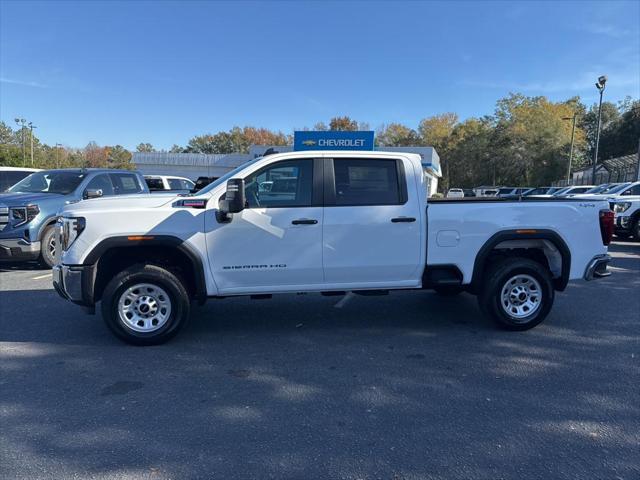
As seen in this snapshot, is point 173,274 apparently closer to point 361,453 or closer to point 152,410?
point 152,410

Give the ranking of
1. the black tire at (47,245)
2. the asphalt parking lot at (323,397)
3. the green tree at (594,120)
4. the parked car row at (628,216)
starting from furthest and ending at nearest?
the green tree at (594,120)
the parked car row at (628,216)
the black tire at (47,245)
the asphalt parking lot at (323,397)

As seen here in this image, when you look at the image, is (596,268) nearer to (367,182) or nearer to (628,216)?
(367,182)

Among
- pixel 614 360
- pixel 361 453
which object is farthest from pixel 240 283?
pixel 614 360

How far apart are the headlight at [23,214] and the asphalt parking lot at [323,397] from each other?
289 centimetres

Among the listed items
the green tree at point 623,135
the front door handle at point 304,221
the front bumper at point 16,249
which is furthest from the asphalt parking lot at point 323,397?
the green tree at point 623,135

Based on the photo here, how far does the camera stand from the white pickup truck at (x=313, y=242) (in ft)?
15.5

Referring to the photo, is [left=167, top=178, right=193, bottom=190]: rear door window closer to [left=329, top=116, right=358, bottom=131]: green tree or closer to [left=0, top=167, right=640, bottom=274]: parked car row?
[left=0, top=167, right=640, bottom=274]: parked car row

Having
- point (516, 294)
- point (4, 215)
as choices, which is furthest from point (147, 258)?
point (4, 215)

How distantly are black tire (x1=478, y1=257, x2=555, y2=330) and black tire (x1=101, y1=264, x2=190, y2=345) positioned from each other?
11.3ft

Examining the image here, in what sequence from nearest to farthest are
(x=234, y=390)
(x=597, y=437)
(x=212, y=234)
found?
(x=597, y=437) → (x=234, y=390) → (x=212, y=234)

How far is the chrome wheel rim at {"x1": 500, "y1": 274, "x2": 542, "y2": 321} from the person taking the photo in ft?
17.7

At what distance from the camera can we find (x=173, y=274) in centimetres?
491

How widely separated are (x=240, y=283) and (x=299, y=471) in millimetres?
2463

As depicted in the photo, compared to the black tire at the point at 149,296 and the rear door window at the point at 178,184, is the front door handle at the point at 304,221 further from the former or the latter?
the rear door window at the point at 178,184
